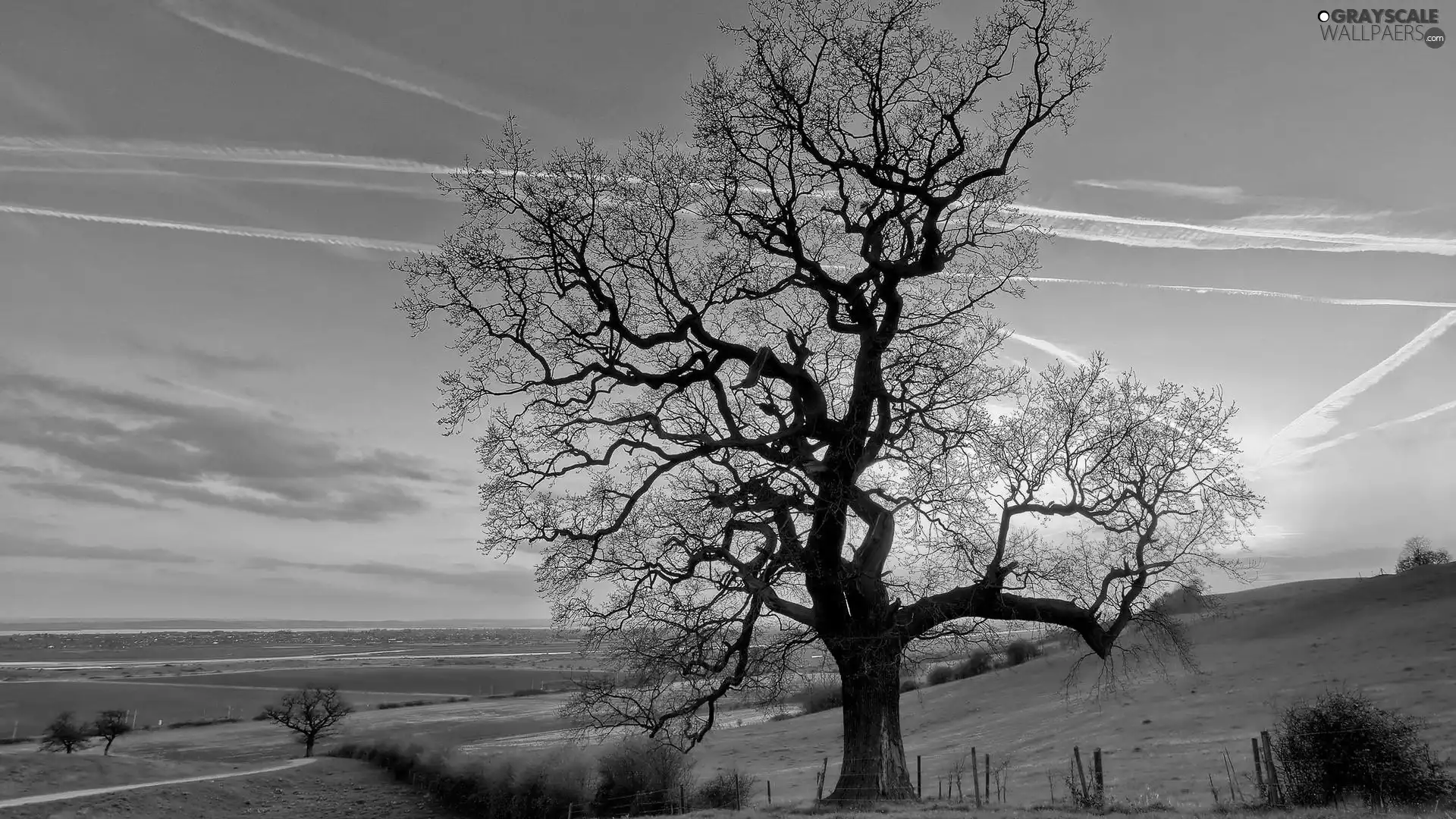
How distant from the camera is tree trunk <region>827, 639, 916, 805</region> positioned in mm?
13875

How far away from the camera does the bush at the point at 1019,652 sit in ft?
188

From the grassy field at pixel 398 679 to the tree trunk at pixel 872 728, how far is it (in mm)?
71833

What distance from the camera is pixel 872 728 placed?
14188mm

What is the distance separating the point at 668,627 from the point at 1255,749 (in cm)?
1352

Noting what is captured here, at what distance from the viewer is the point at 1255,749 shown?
17219 millimetres

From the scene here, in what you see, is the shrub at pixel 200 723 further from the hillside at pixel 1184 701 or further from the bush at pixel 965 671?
the bush at pixel 965 671

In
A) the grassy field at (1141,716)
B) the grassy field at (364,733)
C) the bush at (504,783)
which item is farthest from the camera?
the grassy field at (364,733)

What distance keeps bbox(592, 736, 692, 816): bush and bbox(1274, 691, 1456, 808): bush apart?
1647 centimetres

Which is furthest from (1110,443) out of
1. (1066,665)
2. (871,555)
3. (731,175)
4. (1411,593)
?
(1411,593)

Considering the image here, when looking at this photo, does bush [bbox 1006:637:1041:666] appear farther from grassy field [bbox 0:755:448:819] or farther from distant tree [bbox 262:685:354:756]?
distant tree [bbox 262:685:354:756]

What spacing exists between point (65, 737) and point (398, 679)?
178 feet

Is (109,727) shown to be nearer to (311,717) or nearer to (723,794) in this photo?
(311,717)

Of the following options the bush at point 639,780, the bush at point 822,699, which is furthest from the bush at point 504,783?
the bush at point 822,699

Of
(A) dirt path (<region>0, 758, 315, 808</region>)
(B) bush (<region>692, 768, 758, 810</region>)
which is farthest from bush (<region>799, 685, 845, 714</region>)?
(A) dirt path (<region>0, 758, 315, 808</region>)
